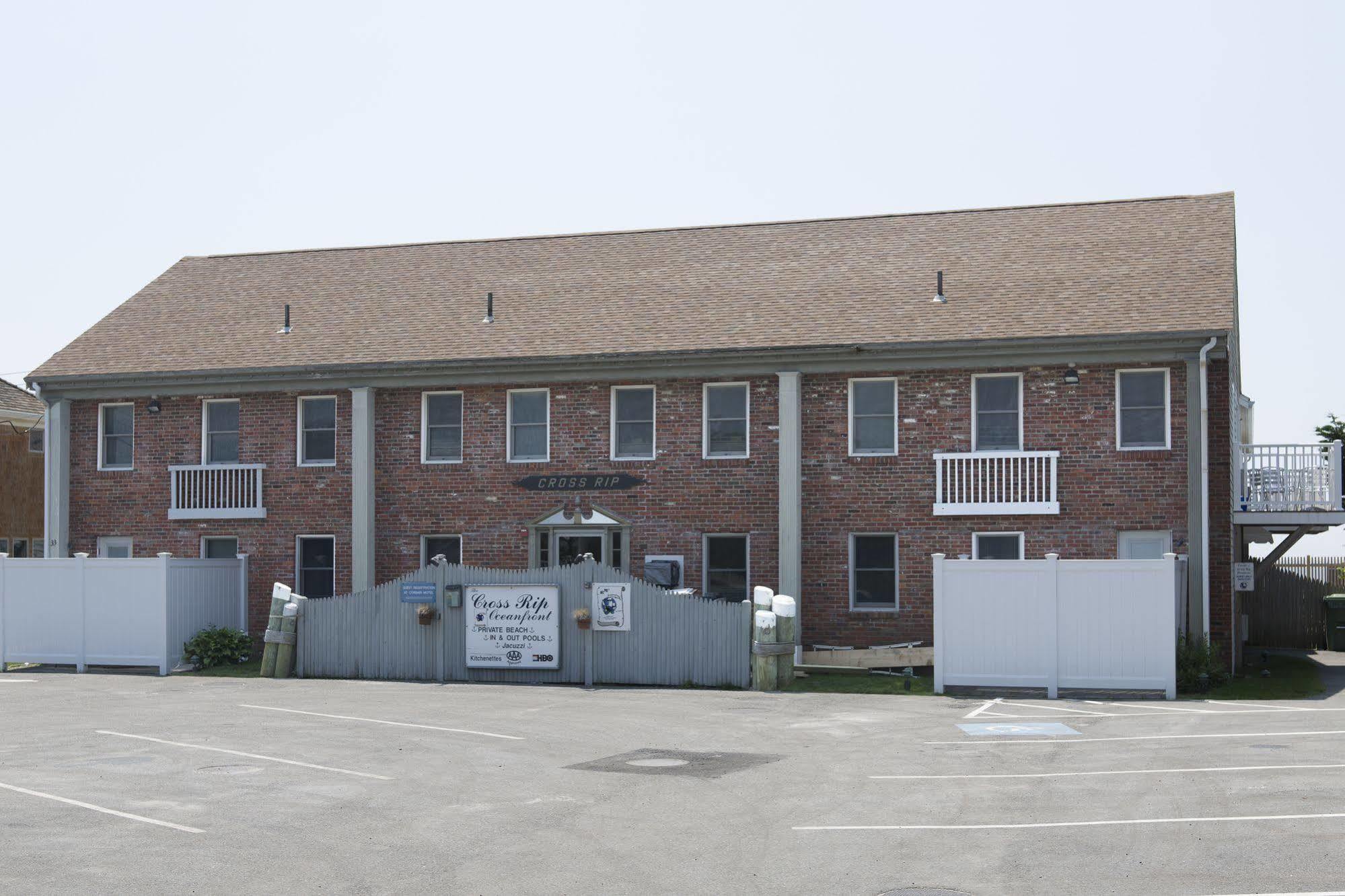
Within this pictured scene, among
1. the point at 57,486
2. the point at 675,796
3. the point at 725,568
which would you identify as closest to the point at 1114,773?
the point at 675,796

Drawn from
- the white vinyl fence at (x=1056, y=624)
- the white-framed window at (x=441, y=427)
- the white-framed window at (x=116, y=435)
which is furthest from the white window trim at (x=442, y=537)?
the white vinyl fence at (x=1056, y=624)

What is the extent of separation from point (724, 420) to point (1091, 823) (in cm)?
1549

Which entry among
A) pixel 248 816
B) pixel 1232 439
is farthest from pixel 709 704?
pixel 1232 439

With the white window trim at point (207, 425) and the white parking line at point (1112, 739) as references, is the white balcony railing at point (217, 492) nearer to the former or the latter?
the white window trim at point (207, 425)

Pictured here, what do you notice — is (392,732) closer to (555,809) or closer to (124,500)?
(555,809)

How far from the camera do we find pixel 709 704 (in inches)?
777

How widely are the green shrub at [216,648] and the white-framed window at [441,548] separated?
3.41 metres

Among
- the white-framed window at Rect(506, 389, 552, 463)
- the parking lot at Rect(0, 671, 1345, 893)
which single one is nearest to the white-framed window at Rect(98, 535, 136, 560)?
the white-framed window at Rect(506, 389, 552, 463)

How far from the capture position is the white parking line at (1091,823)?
10844 mm

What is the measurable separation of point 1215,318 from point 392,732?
14.0 meters

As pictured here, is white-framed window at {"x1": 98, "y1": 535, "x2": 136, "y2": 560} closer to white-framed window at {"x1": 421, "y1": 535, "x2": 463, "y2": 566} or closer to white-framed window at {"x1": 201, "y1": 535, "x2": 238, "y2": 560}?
white-framed window at {"x1": 201, "y1": 535, "x2": 238, "y2": 560}

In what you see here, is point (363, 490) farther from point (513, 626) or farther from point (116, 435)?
point (116, 435)

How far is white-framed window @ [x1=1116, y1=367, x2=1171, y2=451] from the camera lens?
78.3 feet

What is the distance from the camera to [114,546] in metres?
29.0
